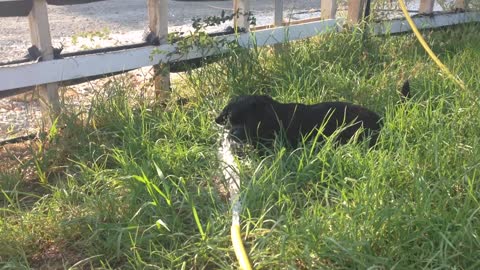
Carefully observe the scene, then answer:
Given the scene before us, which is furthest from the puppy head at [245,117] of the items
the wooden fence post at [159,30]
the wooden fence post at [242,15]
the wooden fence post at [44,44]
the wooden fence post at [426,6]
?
the wooden fence post at [426,6]

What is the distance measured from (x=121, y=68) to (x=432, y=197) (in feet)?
7.98

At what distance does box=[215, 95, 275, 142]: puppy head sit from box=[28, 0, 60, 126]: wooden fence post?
119cm

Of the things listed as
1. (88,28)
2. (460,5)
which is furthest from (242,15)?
(460,5)

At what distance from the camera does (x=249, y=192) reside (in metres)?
2.49

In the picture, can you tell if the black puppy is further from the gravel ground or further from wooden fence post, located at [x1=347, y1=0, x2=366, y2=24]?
wooden fence post, located at [x1=347, y1=0, x2=366, y2=24]

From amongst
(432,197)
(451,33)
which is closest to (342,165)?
(432,197)

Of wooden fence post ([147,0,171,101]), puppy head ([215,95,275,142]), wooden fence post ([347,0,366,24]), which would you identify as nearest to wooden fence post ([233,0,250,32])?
wooden fence post ([147,0,171,101])

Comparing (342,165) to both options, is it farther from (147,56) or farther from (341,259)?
(147,56)

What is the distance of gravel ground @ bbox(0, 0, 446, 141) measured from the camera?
3922 mm

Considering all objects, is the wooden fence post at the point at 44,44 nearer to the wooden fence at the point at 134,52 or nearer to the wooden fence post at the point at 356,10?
the wooden fence at the point at 134,52

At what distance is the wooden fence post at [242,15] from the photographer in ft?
15.1

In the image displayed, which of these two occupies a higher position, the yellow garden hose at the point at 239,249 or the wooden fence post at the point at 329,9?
the wooden fence post at the point at 329,9

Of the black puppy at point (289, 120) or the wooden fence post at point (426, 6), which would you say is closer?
the black puppy at point (289, 120)

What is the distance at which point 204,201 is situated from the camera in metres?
2.61
